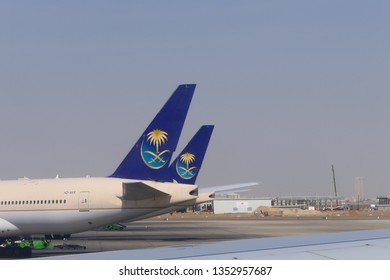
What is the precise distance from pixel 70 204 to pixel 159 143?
6427mm

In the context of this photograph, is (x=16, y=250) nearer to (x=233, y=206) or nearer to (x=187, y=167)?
(x=187, y=167)

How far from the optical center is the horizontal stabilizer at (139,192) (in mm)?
39094

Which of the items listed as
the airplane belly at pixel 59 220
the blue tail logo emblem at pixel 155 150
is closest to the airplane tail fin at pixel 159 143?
the blue tail logo emblem at pixel 155 150

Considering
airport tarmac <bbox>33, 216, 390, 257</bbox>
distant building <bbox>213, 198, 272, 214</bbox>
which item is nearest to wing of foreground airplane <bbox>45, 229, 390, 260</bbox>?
airport tarmac <bbox>33, 216, 390, 257</bbox>

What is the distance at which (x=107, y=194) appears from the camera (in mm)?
40188

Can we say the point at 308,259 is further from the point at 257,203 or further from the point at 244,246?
the point at 257,203

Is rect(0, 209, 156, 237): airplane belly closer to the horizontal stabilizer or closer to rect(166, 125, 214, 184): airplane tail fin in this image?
the horizontal stabilizer

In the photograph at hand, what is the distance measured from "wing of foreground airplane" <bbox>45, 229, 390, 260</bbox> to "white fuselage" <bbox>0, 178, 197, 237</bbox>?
33.1 meters

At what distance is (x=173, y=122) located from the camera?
4366 cm

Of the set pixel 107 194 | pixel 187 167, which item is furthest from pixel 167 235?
pixel 107 194

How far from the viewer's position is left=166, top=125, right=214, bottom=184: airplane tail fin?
58.6m

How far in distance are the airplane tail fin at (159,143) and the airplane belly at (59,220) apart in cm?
260

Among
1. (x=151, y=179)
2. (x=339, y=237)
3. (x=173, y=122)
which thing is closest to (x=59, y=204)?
(x=151, y=179)

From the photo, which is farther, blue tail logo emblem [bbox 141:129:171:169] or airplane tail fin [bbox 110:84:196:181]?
blue tail logo emblem [bbox 141:129:171:169]
